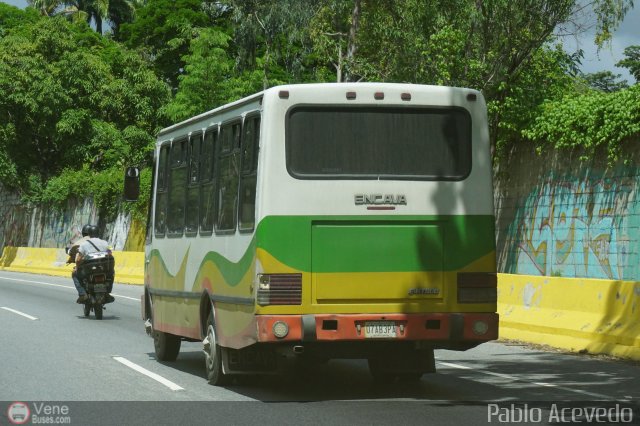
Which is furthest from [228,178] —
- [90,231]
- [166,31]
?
[166,31]

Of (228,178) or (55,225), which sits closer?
(228,178)

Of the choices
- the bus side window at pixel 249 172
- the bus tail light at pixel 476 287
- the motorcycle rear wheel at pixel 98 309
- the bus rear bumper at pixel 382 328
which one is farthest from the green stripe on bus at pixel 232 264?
the motorcycle rear wheel at pixel 98 309

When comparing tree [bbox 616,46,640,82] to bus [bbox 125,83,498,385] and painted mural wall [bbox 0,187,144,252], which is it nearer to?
painted mural wall [bbox 0,187,144,252]

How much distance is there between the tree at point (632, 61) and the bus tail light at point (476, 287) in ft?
242

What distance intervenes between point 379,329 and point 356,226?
97cm

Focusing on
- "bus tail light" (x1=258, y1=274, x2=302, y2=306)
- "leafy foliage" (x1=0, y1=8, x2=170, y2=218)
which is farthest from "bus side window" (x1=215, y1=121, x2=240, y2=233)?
"leafy foliage" (x1=0, y1=8, x2=170, y2=218)

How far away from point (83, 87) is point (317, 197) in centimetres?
5051

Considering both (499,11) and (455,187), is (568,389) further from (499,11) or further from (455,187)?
(499,11)

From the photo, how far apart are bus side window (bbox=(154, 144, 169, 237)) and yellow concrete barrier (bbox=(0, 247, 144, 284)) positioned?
2338 cm

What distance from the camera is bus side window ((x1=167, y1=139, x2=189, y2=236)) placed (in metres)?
14.6

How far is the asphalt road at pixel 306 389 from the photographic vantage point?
1052 cm

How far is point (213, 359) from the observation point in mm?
12828

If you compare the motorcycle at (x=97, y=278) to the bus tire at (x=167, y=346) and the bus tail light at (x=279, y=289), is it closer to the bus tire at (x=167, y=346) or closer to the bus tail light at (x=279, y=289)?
the bus tire at (x=167, y=346)

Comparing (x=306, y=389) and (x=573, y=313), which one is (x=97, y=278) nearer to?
(x=573, y=313)
